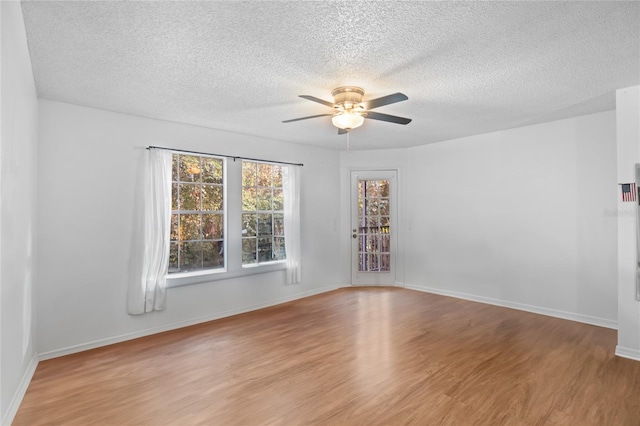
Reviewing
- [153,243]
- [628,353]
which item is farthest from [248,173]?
[628,353]

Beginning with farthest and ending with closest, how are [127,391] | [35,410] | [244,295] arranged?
[244,295] < [127,391] < [35,410]

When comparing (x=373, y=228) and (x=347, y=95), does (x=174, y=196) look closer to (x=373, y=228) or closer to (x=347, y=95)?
(x=347, y=95)

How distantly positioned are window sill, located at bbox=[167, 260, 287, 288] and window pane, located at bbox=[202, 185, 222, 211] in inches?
34.2

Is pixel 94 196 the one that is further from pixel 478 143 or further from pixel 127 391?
pixel 478 143

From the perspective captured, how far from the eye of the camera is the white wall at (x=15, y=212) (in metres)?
1.91

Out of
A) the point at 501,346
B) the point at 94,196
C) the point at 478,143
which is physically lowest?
the point at 501,346

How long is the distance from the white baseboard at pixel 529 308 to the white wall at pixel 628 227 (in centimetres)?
95

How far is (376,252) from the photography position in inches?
253

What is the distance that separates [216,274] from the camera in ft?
15.0

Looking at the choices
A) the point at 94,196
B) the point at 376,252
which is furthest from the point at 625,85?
the point at 94,196

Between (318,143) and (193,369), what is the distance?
12.5 feet

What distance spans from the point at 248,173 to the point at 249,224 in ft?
2.51

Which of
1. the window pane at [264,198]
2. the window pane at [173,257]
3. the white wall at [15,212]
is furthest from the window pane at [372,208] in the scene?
the white wall at [15,212]

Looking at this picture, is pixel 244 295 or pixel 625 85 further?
pixel 244 295
